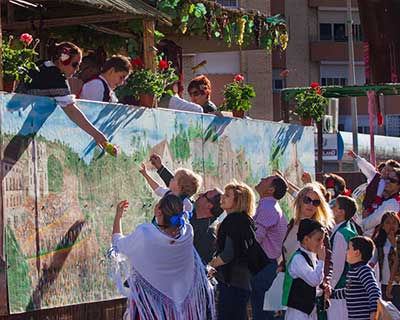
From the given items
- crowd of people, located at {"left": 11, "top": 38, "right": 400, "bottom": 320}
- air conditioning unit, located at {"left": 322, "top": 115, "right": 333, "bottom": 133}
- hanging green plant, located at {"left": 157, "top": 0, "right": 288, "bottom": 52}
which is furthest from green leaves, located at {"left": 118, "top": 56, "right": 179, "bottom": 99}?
air conditioning unit, located at {"left": 322, "top": 115, "right": 333, "bottom": 133}

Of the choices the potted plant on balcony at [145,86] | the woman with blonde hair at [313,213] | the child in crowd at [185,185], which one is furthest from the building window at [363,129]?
the child in crowd at [185,185]

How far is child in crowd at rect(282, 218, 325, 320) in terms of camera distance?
11008 millimetres

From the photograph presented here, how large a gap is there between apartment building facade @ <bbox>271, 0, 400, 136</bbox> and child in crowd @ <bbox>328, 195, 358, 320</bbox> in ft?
128

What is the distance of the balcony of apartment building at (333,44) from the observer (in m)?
54.0

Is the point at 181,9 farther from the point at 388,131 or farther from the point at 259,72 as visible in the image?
the point at 388,131

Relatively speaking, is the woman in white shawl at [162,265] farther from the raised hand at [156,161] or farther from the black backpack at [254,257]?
the raised hand at [156,161]

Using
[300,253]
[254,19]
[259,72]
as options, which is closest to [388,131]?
[259,72]

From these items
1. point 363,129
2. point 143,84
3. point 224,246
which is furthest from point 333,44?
point 224,246

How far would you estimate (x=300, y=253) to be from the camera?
439 inches

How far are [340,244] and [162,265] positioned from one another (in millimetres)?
3256

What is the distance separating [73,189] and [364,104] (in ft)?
147

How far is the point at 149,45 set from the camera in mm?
13727

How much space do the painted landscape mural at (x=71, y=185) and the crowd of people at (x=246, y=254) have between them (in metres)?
0.42

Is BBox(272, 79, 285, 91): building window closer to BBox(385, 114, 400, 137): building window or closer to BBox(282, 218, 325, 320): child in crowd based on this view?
BBox(385, 114, 400, 137): building window
